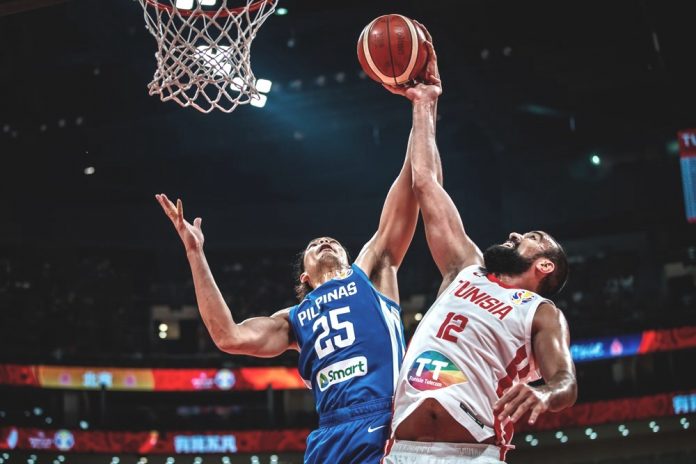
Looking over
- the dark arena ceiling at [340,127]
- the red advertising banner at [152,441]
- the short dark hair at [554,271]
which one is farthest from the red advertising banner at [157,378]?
the short dark hair at [554,271]

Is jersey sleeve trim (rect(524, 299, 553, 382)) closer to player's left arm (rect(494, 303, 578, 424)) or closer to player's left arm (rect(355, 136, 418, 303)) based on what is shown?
player's left arm (rect(494, 303, 578, 424))

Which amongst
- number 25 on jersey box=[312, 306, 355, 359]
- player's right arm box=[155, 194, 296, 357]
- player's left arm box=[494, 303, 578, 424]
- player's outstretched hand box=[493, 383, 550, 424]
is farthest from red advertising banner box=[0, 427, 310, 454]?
player's outstretched hand box=[493, 383, 550, 424]

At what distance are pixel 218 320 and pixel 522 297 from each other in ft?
4.46

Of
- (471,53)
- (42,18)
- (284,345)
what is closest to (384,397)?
(284,345)

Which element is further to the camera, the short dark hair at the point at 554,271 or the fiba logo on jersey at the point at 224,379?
the fiba logo on jersey at the point at 224,379

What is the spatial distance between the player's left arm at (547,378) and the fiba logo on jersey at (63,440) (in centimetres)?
1595

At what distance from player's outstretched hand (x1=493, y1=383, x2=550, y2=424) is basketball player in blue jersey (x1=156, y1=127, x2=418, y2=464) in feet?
3.49

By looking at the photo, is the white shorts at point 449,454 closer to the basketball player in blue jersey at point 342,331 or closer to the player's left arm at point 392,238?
the basketball player in blue jersey at point 342,331

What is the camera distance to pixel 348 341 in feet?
12.6

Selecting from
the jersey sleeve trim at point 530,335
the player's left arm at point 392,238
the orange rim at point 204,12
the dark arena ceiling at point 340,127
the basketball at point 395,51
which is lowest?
the jersey sleeve trim at point 530,335

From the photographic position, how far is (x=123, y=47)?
13.9 metres

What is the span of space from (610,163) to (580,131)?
162 cm

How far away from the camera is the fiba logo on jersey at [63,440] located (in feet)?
56.5

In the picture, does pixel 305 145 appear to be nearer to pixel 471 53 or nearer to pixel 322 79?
pixel 322 79
